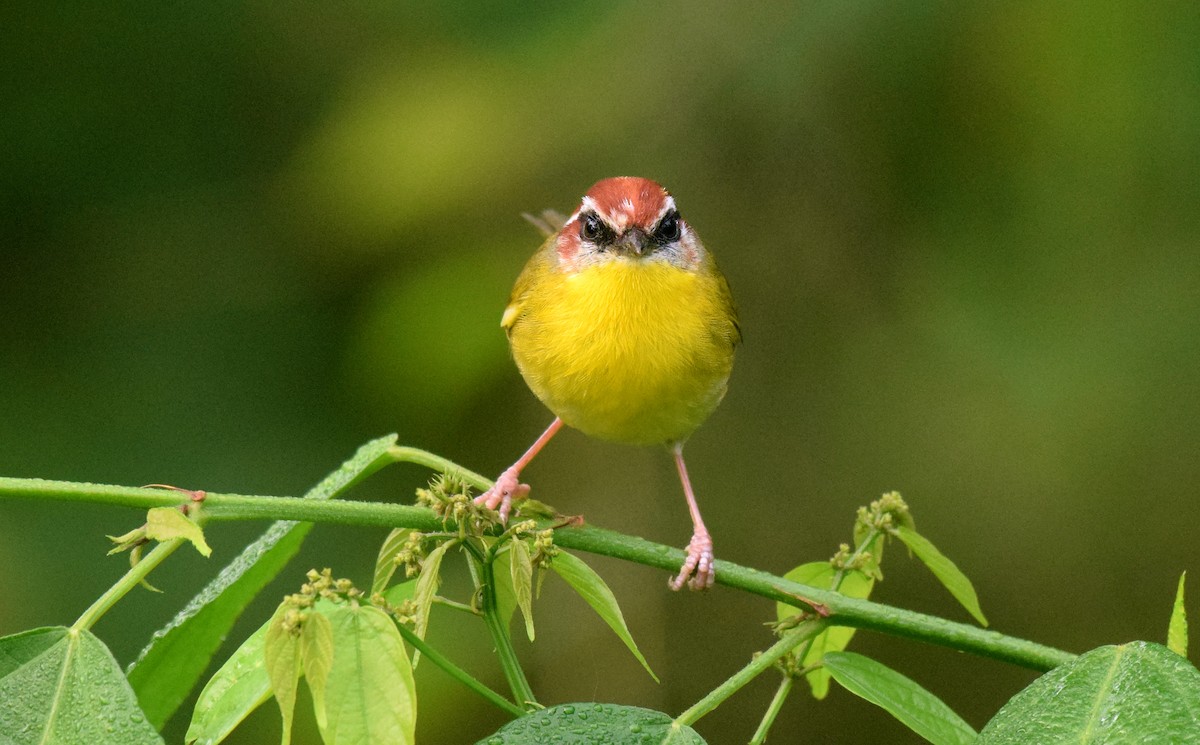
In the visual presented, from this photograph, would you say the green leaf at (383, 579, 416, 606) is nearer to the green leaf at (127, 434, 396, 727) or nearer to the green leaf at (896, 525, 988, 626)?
the green leaf at (127, 434, 396, 727)

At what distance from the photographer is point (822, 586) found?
2.26 meters

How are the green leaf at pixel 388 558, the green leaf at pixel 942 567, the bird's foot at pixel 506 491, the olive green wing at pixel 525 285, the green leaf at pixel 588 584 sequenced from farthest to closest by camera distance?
the olive green wing at pixel 525 285, the bird's foot at pixel 506 491, the green leaf at pixel 942 567, the green leaf at pixel 388 558, the green leaf at pixel 588 584

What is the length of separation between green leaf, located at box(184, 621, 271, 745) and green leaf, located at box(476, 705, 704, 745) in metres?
0.32

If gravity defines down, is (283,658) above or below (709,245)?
below

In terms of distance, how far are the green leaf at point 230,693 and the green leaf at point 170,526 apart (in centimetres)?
15

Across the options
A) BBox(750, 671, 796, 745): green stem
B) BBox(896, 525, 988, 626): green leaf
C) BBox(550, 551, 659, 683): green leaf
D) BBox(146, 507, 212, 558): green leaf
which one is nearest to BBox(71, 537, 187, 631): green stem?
BBox(146, 507, 212, 558): green leaf

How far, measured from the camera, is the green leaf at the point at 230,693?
1594 mm

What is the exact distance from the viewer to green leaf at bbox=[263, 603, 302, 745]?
138 centimetres

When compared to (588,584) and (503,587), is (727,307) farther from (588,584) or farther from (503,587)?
(588,584)

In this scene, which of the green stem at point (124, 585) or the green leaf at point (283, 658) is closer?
the green leaf at point (283, 658)

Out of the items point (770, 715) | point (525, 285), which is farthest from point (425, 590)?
point (525, 285)

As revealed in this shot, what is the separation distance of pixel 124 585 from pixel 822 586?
1211 mm

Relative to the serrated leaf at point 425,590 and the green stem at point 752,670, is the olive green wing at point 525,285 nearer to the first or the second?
the green stem at point 752,670

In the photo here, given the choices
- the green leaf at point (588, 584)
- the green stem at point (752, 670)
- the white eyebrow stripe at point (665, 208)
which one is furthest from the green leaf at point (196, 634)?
the white eyebrow stripe at point (665, 208)
